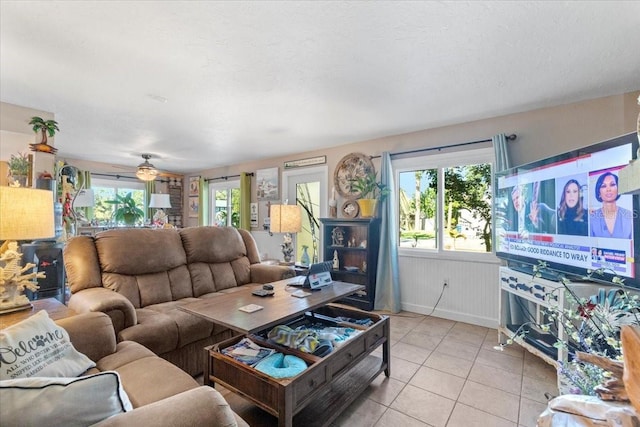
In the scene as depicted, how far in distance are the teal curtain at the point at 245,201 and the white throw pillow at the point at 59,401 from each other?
469 centimetres

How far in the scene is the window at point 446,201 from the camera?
326 centimetres

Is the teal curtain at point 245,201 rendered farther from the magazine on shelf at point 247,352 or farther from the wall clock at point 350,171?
the magazine on shelf at point 247,352

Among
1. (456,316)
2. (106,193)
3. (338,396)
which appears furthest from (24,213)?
(106,193)

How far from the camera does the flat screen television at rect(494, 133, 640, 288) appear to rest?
1661 mm

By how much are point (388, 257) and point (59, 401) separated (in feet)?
10.9

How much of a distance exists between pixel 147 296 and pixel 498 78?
129 inches

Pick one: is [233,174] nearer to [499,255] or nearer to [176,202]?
[176,202]

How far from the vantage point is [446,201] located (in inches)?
138

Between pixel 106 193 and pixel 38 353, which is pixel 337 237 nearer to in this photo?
pixel 38 353

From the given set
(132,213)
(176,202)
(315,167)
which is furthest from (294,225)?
(176,202)

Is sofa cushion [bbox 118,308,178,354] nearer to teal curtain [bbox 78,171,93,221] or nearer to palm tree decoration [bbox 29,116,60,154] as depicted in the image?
palm tree decoration [bbox 29,116,60,154]

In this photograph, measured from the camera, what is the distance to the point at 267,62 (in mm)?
2016

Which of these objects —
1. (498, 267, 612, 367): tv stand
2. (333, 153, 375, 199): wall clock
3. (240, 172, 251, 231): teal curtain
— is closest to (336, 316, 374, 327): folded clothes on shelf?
(498, 267, 612, 367): tv stand

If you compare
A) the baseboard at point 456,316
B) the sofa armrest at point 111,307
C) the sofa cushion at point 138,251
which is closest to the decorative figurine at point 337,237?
the baseboard at point 456,316
